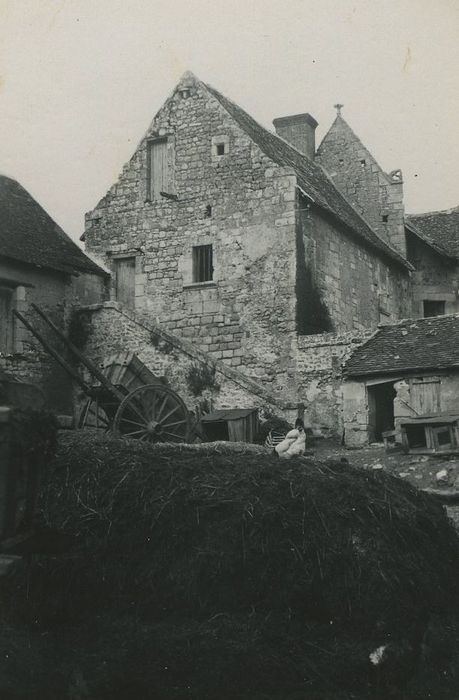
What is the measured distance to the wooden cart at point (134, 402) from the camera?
601 inches

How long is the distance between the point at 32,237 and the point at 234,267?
441cm

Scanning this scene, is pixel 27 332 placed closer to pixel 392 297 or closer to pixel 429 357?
pixel 429 357

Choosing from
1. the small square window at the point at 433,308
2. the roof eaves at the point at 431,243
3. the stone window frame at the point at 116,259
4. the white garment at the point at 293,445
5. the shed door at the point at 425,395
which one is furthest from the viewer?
the small square window at the point at 433,308

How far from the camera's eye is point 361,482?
7516 mm

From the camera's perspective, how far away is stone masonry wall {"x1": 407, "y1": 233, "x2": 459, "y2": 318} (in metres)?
24.9

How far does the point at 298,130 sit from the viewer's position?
81.4 feet

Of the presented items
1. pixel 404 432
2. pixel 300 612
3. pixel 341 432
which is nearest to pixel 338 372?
pixel 341 432

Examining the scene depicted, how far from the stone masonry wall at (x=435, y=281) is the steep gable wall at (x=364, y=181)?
1.06 meters

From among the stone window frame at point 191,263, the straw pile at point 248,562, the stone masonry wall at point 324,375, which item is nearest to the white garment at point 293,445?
the straw pile at point 248,562

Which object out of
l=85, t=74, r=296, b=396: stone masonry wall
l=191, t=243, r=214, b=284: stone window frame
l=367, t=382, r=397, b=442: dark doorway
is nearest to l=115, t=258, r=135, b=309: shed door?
l=85, t=74, r=296, b=396: stone masonry wall

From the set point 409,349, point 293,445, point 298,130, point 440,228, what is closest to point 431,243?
point 440,228

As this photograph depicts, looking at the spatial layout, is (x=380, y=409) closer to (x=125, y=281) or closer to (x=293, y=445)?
(x=125, y=281)

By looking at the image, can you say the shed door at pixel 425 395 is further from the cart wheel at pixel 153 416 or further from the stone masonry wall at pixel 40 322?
the stone masonry wall at pixel 40 322

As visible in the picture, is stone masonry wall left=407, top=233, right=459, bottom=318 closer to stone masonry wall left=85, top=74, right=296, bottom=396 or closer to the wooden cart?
stone masonry wall left=85, top=74, right=296, bottom=396
